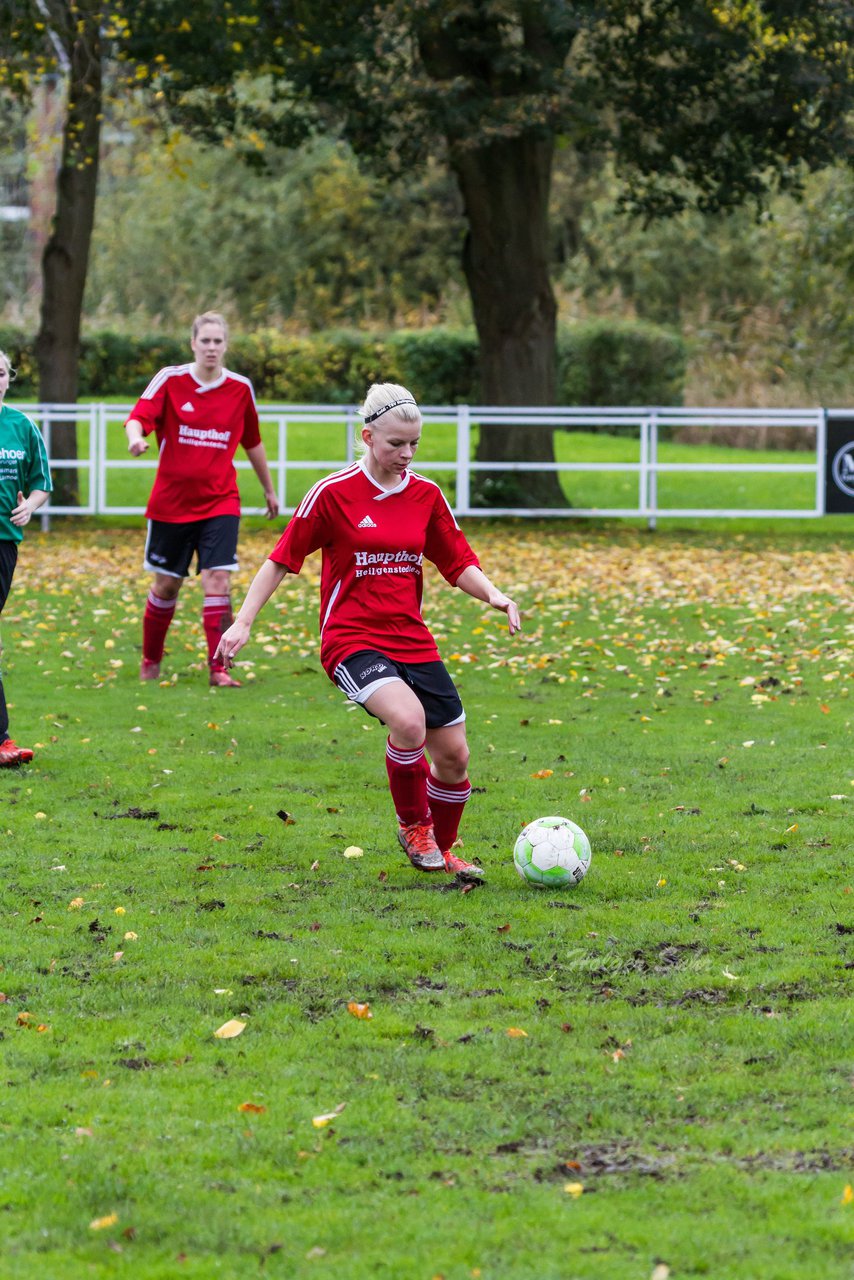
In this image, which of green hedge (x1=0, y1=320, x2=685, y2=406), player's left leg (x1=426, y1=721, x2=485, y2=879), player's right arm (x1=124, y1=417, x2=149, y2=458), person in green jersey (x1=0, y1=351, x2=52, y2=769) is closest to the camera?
player's left leg (x1=426, y1=721, x2=485, y2=879)

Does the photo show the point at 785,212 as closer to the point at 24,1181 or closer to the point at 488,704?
the point at 488,704

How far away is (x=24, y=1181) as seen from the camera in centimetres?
389

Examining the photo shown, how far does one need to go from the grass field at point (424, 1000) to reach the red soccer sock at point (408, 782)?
0.81ft

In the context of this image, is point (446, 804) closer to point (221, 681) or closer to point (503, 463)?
point (221, 681)

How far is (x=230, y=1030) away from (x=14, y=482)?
4.52m

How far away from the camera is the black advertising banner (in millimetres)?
22344

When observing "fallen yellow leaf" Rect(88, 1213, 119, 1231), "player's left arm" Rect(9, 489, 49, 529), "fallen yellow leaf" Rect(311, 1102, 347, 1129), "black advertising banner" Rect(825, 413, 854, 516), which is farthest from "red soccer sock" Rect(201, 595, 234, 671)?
"black advertising banner" Rect(825, 413, 854, 516)

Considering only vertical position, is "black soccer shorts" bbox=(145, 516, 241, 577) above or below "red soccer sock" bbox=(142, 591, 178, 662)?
above

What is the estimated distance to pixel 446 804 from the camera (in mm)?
6812

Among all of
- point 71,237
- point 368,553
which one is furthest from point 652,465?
point 368,553

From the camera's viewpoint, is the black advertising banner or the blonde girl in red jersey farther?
the black advertising banner

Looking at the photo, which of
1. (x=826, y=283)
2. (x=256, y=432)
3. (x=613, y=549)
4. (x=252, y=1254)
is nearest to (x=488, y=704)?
(x=256, y=432)

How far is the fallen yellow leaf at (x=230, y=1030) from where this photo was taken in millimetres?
4859

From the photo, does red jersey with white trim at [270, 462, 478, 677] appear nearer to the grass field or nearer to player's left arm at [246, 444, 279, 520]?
the grass field
